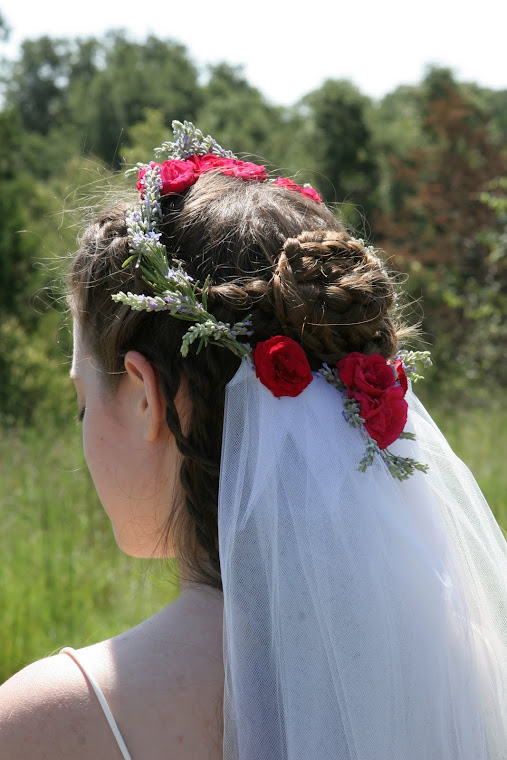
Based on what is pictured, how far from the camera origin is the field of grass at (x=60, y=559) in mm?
3738

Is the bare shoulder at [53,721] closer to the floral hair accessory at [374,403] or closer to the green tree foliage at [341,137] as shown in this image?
the floral hair accessory at [374,403]

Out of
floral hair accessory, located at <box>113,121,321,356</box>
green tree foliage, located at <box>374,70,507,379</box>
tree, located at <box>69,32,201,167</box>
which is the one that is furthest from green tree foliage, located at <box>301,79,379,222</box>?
floral hair accessory, located at <box>113,121,321,356</box>

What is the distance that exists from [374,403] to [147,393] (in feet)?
1.35

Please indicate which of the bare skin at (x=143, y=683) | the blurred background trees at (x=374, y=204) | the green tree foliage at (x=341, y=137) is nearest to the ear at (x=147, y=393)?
the bare skin at (x=143, y=683)

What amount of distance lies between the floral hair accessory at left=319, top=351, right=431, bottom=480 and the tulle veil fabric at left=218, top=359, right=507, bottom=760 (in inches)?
0.9

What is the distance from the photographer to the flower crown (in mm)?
1338

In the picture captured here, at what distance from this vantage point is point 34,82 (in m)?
44.2

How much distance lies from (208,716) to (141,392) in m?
0.57

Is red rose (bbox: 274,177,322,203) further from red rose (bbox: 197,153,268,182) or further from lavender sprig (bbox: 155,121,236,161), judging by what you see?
lavender sprig (bbox: 155,121,236,161)

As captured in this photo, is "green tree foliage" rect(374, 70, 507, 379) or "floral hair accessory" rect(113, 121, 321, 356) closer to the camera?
"floral hair accessory" rect(113, 121, 321, 356)

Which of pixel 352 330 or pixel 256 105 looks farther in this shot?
pixel 256 105

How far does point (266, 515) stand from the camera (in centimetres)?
133

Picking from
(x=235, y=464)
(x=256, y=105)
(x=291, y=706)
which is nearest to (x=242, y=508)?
(x=235, y=464)

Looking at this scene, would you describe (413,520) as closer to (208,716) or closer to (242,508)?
(242,508)
